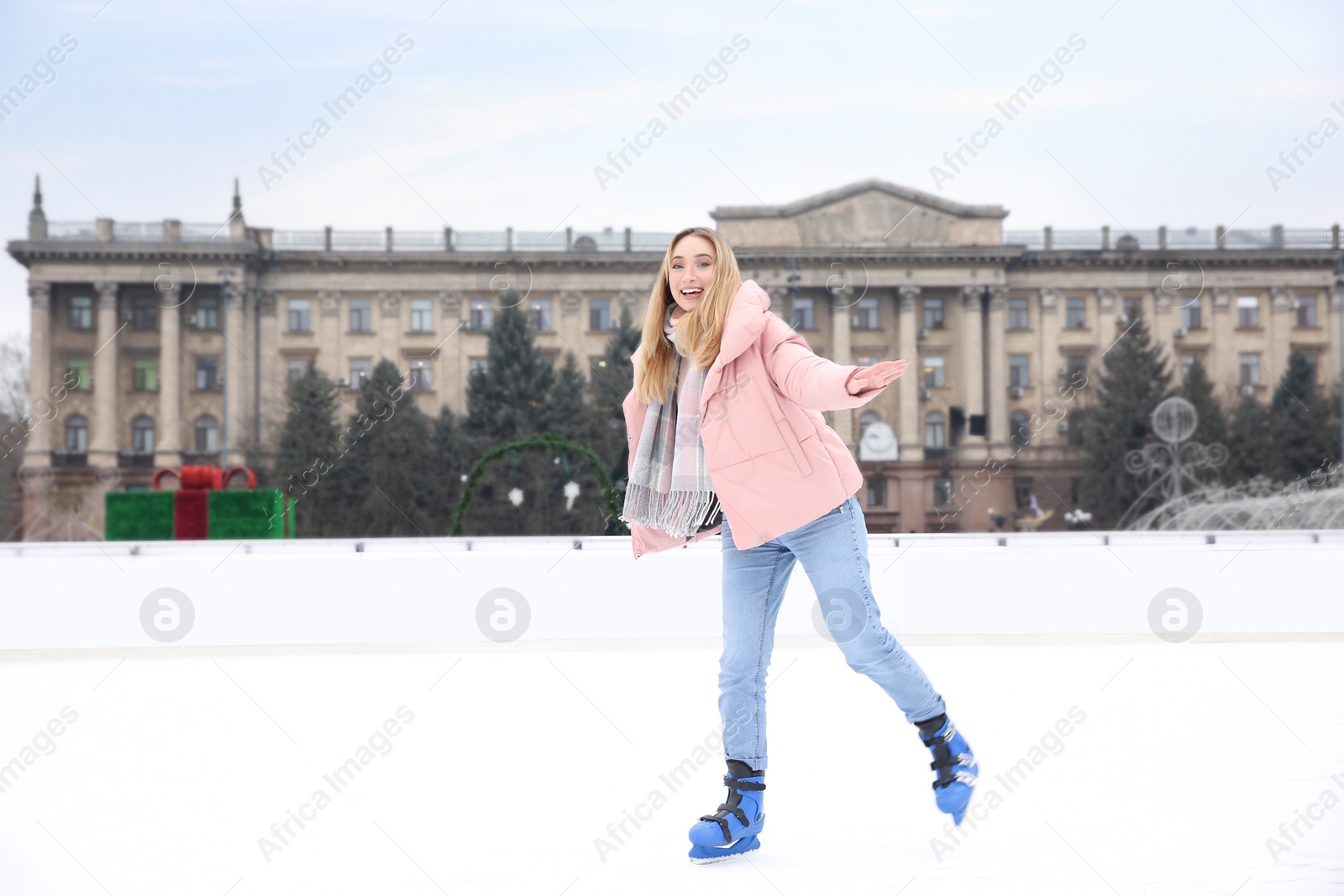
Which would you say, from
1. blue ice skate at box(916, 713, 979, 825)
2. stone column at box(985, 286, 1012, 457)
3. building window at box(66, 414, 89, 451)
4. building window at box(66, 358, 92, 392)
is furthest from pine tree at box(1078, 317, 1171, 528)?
blue ice skate at box(916, 713, 979, 825)

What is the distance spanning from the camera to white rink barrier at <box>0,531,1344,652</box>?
7.75m

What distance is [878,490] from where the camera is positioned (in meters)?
49.7

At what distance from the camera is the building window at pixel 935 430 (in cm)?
5234

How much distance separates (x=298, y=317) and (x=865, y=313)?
2318 cm

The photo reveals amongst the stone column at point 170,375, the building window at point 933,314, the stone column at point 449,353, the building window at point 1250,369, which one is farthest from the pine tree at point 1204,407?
the stone column at point 170,375

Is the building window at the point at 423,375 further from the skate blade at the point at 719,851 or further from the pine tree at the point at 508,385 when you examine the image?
the skate blade at the point at 719,851

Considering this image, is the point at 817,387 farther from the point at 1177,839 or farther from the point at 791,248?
the point at 791,248

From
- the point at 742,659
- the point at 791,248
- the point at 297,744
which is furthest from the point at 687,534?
the point at 791,248

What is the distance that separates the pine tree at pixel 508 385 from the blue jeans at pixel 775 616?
1649 inches

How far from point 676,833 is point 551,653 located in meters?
4.33

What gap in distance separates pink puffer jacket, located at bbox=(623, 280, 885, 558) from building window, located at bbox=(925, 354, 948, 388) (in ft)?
167

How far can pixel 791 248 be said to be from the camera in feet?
163

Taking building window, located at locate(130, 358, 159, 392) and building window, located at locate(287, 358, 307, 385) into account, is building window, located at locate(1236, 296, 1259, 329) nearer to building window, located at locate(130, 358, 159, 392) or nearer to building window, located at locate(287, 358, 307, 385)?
building window, located at locate(287, 358, 307, 385)

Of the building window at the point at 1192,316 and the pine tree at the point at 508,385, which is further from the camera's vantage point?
the building window at the point at 1192,316
